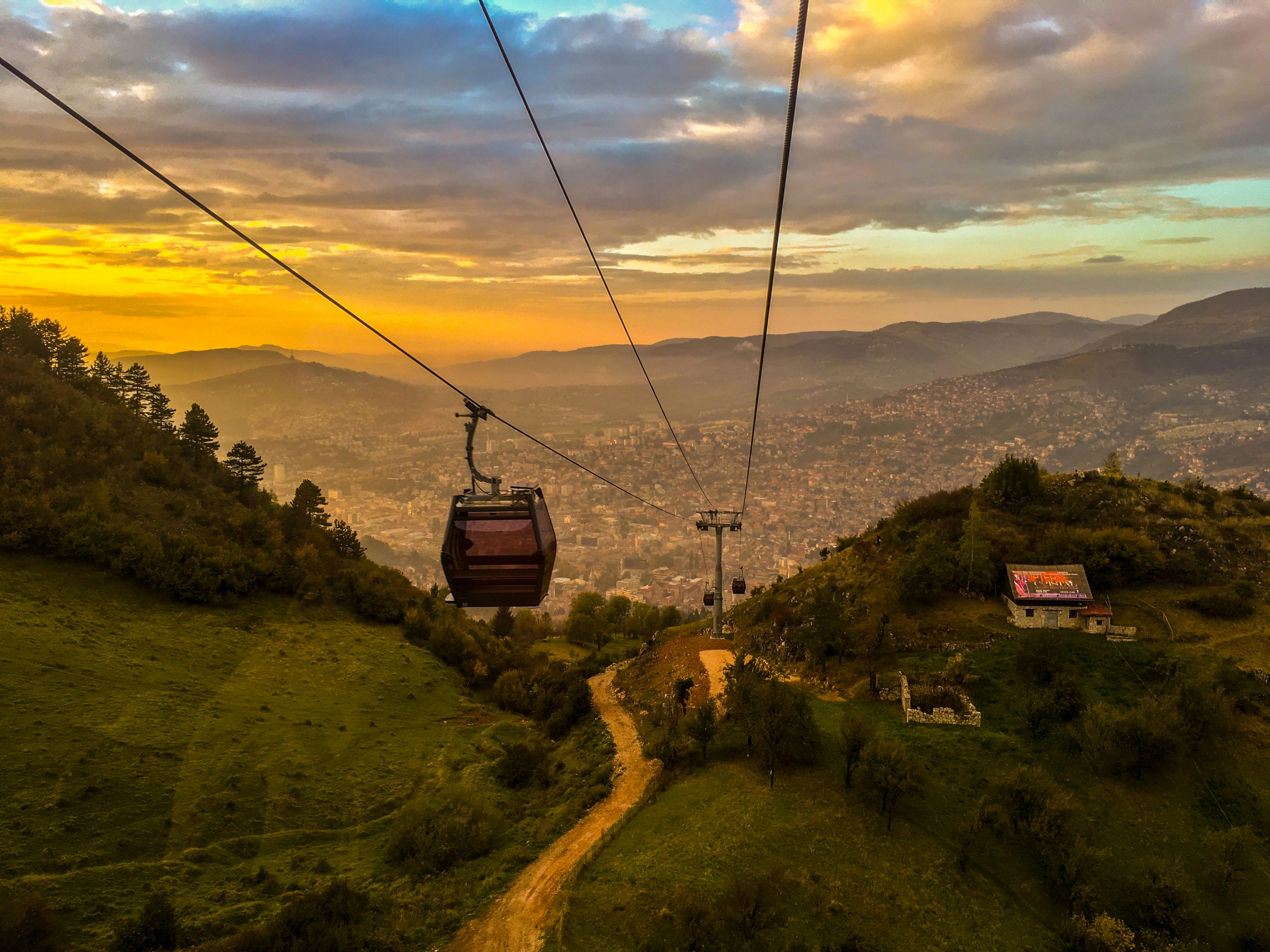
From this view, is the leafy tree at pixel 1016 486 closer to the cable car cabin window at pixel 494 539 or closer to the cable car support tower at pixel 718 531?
the cable car support tower at pixel 718 531

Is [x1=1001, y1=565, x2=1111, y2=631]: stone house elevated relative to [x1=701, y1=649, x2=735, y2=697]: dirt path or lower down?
elevated

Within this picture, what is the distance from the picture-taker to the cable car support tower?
45344mm

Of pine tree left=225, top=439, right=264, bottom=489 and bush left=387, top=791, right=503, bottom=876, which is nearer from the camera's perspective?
bush left=387, top=791, right=503, bottom=876

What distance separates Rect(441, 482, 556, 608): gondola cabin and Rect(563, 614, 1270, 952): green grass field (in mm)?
11673

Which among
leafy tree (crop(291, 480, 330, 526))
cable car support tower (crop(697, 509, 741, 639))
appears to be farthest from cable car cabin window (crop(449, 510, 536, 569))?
leafy tree (crop(291, 480, 330, 526))

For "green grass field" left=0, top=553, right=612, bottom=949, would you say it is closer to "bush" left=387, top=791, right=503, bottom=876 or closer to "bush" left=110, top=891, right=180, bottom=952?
"bush" left=387, top=791, right=503, bottom=876

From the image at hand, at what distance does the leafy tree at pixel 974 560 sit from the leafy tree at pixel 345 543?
60.4m

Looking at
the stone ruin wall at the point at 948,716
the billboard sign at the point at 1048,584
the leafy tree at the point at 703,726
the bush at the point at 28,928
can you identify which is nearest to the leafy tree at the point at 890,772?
the stone ruin wall at the point at 948,716

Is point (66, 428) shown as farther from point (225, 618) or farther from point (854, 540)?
point (854, 540)

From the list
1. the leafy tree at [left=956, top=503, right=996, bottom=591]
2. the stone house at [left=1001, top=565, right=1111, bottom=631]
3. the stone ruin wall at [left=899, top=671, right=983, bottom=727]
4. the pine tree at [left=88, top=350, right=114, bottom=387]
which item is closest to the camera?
the stone ruin wall at [left=899, top=671, right=983, bottom=727]

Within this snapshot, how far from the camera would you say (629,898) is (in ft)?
76.5

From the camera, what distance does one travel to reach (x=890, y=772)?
26.8m

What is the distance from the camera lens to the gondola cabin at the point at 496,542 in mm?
19000

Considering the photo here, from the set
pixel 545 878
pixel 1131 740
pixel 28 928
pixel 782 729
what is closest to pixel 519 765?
pixel 545 878
